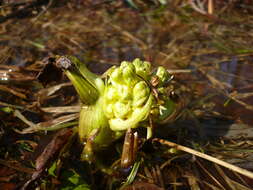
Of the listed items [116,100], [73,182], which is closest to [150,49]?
[116,100]

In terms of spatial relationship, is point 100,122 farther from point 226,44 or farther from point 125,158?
point 226,44

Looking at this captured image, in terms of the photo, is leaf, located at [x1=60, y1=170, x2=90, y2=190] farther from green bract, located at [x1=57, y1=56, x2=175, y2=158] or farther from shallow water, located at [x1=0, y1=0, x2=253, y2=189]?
shallow water, located at [x1=0, y1=0, x2=253, y2=189]

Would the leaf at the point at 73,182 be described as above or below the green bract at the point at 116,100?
below

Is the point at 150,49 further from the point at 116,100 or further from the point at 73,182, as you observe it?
the point at 73,182

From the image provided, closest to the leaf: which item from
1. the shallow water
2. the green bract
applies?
the green bract

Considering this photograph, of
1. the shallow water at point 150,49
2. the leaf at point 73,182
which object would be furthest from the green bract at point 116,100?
the shallow water at point 150,49

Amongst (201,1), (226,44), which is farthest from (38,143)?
(201,1)

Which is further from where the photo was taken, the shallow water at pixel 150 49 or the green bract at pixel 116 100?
the shallow water at pixel 150 49

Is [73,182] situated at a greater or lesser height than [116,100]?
lesser

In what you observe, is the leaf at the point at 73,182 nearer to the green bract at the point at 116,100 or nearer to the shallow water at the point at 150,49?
the green bract at the point at 116,100
